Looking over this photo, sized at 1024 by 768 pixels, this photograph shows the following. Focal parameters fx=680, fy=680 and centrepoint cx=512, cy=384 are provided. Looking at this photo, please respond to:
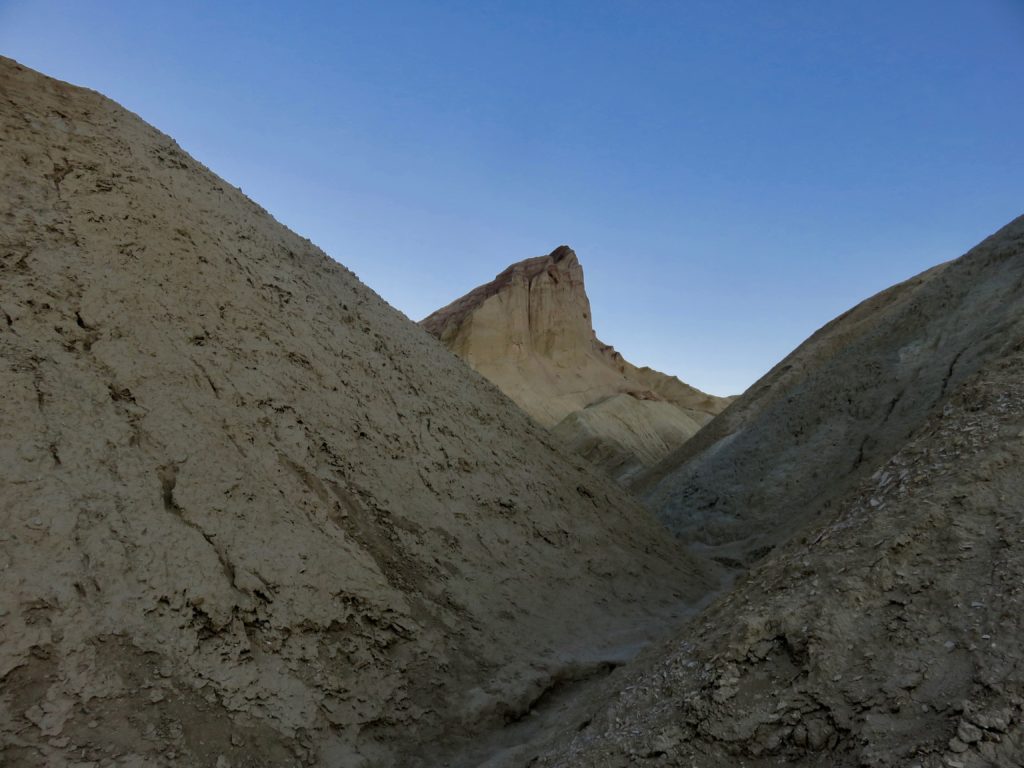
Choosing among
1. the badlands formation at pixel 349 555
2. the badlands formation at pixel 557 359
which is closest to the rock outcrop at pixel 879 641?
the badlands formation at pixel 349 555

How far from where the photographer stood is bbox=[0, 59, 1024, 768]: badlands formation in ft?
10.7

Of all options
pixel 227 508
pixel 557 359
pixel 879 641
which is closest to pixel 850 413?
pixel 879 641

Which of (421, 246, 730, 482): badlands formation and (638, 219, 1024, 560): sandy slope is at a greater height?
(421, 246, 730, 482): badlands formation

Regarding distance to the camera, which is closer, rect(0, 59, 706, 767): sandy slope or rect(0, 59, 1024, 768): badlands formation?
rect(0, 59, 1024, 768): badlands formation

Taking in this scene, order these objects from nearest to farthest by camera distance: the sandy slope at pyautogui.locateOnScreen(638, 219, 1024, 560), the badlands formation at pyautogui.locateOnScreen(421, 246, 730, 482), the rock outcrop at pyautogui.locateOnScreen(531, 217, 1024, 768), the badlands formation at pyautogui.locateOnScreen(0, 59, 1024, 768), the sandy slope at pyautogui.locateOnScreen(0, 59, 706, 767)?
the rock outcrop at pyautogui.locateOnScreen(531, 217, 1024, 768)
the badlands formation at pyautogui.locateOnScreen(0, 59, 1024, 768)
the sandy slope at pyautogui.locateOnScreen(0, 59, 706, 767)
the sandy slope at pyautogui.locateOnScreen(638, 219, 1024, 560)
the badlands formation at pyautogui.locateOnScreen(421, 246, 730, 482)

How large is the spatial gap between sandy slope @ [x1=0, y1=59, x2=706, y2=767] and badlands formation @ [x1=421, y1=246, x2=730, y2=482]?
2344 cm

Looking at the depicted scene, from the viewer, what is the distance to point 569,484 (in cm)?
840

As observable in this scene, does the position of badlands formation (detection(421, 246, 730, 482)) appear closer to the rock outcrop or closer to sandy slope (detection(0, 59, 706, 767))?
sandy slope (detection(0, 59, 706, 767))

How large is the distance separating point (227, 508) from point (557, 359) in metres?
34.9

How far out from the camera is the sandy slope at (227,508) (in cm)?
383

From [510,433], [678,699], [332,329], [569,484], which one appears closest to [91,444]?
[332,329]

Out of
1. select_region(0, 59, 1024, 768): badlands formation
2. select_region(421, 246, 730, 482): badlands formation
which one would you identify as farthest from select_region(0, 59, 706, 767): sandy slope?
select_region(421, 246, 730, 482): badlands formation

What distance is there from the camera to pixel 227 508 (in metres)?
4.78

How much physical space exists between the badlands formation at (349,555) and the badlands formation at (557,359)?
2353cm
